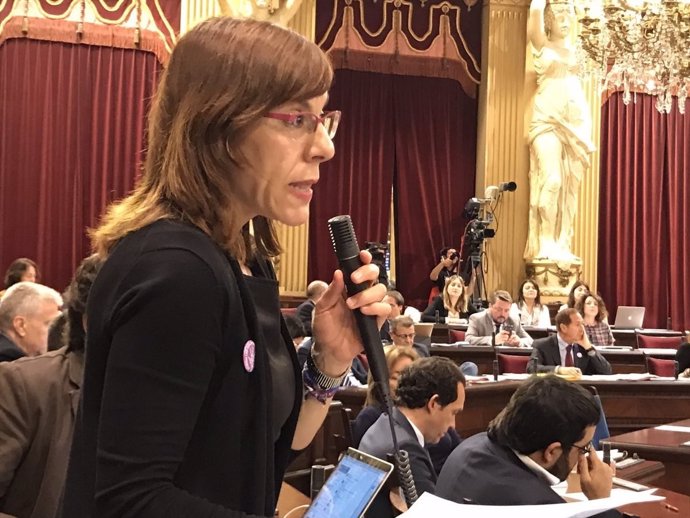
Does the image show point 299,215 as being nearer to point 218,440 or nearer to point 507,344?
point 218,440

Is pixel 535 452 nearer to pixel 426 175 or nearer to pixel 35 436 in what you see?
pixel 35 436

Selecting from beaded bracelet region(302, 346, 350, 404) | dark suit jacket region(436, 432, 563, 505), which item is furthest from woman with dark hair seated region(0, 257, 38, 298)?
beaded bracelet region(302, 346, 350, 404)

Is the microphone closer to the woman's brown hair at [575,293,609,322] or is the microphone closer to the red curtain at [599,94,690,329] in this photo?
the woman's brown hair at [575,293,609,322]

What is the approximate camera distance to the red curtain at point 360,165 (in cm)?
1147

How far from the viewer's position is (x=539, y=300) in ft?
34.5

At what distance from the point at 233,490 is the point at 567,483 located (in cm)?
234

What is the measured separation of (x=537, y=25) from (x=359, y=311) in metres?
10.5

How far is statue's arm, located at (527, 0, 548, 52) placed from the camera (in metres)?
11.1

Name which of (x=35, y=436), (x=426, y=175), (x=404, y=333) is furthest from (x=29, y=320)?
(x=426, y=175)

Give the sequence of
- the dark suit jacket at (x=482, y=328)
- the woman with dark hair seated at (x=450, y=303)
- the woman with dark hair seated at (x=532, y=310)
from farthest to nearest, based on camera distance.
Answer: the woman with dark hair seated at (x=532, y=310) < the woman with dark hair seated at (x=450, y=303) < the dark suit jacket at (x=482, y=328)

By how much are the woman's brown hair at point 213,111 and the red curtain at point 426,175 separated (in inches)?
419

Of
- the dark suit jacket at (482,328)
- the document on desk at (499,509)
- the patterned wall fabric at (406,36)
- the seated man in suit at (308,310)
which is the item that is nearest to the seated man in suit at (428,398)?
the document on desk at (499,509)

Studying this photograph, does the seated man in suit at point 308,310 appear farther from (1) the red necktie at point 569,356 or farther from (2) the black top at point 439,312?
(2) the black top at point 439,312

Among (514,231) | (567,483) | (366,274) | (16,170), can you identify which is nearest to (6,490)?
(366,274)
